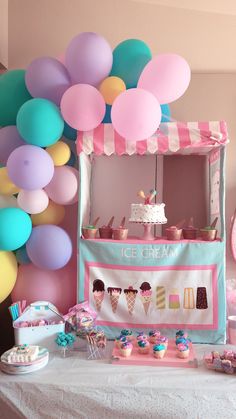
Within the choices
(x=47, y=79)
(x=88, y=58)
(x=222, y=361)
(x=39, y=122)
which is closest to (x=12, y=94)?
(x=47, y=79)

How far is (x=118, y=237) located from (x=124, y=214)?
1.35 ft

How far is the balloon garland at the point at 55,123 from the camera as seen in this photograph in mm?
1907

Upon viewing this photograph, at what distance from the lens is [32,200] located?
6.64 feet

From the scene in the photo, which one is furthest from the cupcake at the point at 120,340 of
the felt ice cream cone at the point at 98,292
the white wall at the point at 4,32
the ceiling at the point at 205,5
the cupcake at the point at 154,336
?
the ceiling at the point at 205,5

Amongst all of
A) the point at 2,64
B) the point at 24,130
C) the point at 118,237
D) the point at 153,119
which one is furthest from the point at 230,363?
the point at 2,64

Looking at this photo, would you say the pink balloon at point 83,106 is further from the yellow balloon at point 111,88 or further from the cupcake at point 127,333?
the cupcake at point 127,333

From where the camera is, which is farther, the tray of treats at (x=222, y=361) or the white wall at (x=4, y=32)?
the white wall at (x=4, y=32)

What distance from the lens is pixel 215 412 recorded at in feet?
4.79

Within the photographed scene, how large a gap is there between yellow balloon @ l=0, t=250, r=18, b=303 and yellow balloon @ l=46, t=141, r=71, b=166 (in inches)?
23.0

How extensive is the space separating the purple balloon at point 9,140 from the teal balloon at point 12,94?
0.10 metres

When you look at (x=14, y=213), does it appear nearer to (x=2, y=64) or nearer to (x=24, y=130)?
(x=24, y=130)

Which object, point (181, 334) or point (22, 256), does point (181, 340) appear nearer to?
point (181, 334)

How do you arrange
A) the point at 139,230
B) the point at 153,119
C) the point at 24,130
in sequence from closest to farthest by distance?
the point at 153,119
the point at 24,130
the point at 139,230

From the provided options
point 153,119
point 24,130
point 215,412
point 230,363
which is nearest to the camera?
point 215,412
